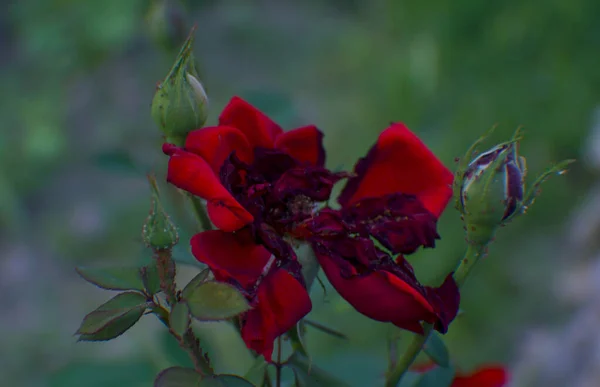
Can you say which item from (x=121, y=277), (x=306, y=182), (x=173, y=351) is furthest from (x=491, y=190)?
(x=173, y=351)

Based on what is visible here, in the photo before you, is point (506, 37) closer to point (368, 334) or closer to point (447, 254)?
point (368, 334)

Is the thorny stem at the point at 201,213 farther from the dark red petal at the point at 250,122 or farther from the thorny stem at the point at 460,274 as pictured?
the thorny stem at the point at 460,274

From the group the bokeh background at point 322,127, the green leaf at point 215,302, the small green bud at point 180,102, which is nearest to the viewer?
the green leaf at point 215,302

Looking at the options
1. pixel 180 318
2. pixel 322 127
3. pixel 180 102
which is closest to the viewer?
pixel 180 318

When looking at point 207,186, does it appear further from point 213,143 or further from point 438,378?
point 438,378

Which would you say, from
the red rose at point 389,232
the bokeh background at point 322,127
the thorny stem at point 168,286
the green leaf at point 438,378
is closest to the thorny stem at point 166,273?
the thorny stem at point 168,286

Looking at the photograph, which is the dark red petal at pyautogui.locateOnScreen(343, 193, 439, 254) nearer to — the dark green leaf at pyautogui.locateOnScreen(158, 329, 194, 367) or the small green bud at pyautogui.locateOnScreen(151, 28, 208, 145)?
the small green bud at pyautogui.locateOnScreen(151, 28, 208, 145)

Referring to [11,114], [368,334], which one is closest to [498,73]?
[368,334]
